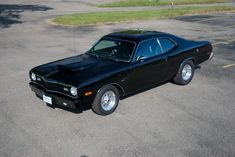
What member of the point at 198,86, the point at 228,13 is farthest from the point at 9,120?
the point at 228,13

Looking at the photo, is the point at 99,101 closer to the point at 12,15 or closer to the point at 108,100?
the point at 108,100

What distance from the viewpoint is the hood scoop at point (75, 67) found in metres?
7.49

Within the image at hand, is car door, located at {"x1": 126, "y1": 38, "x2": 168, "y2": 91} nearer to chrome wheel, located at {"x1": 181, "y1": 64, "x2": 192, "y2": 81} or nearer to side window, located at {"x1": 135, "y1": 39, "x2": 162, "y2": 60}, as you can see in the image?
side window, located at {"x1": 135, "y1": 39, "x2": 162, "y2": 60}

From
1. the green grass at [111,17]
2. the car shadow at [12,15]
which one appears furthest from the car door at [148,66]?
the car shadow at [12,15]

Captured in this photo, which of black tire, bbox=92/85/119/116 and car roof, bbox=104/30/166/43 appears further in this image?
car roof, bbox=104/30/166/43

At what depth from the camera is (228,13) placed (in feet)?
89.6

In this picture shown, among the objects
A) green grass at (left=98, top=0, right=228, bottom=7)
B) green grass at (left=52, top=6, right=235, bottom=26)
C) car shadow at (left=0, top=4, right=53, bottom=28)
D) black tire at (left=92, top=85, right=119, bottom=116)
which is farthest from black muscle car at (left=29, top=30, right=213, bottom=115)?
green grass at (left=98, top=0, right=228, bottom=7)

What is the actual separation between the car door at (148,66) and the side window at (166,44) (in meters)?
0.15

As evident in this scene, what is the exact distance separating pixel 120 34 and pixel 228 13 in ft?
68.7

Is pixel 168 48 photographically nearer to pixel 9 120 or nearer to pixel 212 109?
pixel 212 109

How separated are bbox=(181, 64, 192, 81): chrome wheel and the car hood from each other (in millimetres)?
2473

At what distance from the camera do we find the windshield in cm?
814

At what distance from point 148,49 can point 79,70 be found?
6.54 feet

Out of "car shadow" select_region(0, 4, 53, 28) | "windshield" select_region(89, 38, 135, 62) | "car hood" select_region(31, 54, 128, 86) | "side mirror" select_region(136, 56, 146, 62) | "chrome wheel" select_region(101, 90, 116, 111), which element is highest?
"windshield" select_region(89, 38, 135, 62)
